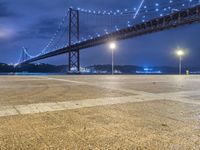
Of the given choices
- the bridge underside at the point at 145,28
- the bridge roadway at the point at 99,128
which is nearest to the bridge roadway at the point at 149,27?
the bridge underside at the point at 145,28

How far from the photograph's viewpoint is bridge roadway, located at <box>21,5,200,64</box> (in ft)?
125

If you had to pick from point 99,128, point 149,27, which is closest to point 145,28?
point 149,27

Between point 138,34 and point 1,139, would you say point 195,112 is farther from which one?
point 138,34

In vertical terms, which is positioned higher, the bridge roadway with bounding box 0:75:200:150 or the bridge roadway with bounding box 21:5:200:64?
the bridge roadway with bounding box 21:5:200:64

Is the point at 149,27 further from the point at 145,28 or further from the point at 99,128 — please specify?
the point at 99,128

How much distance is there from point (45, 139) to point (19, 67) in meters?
81.0

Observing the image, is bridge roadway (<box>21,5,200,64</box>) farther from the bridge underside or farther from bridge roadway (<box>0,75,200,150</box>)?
bridge roadway (<box>0,75,200,150</box>)

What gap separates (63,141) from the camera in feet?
11.0

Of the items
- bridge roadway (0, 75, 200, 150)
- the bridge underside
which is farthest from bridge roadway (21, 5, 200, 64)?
bridge roadway (0, 75, 200, 150)

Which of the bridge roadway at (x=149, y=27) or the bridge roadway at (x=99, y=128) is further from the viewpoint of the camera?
the bridge roadway at (x=149, y=27)

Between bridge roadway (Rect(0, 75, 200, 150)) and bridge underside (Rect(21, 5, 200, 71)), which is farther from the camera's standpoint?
bridge underside (Rect(21, 5, 200, 71))

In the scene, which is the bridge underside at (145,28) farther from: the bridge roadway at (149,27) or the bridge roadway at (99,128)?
the bridge roadway at (99,128)

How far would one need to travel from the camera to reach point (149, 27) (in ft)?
142

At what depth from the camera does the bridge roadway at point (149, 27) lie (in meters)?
38.1
